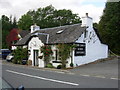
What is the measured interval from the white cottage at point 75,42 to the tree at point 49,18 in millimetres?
31301

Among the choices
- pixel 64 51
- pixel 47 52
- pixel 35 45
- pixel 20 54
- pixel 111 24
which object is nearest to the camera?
pixel 64 51

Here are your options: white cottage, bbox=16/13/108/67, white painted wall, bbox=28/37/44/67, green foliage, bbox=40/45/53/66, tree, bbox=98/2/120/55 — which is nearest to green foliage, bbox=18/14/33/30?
tree, bbox=98/2/120/55

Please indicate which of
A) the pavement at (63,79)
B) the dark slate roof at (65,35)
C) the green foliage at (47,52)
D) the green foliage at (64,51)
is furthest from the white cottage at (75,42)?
the pavement at (63,79)

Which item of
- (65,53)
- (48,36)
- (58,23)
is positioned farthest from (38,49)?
(58,23)

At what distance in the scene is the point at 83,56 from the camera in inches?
858

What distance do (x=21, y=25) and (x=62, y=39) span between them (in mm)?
41459

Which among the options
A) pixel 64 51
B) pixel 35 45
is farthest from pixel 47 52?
pixel 35 45

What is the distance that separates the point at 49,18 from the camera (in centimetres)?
5844

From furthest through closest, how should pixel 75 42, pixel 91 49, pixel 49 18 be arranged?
pixel 49 18 < pixel 91 49 < pixel 75 42

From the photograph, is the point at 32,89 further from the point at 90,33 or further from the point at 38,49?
the point at 90,33

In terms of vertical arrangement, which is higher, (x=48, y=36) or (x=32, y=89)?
(x=48, y=36)

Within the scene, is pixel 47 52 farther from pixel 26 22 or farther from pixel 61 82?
pixel 26 22

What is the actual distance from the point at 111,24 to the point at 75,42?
41.4 feet

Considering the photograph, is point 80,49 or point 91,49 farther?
point 91,49
